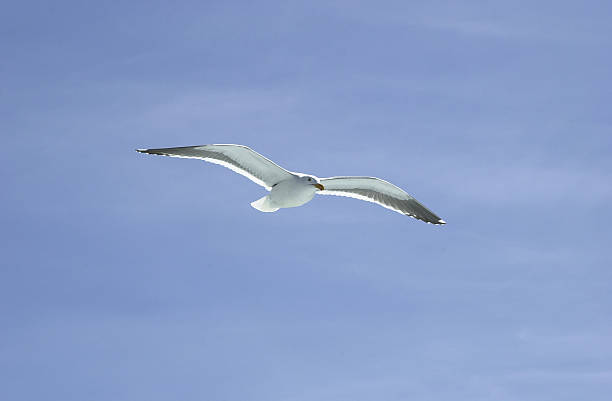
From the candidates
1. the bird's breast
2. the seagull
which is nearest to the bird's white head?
the seagull

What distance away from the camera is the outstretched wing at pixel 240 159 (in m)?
22.4

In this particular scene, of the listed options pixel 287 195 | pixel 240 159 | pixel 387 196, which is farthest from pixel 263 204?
pixel 387 196

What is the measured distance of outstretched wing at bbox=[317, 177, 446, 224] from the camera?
81.5ft

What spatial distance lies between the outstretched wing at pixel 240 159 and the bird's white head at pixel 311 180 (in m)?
0.43

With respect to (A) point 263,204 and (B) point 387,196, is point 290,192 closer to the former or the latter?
(A) point 263,204

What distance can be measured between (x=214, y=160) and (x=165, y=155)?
1.38 meters

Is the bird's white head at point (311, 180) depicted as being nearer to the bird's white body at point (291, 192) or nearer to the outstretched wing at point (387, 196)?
the bird's white body at point (291, 192)

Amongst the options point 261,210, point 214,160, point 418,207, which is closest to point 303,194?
point 261,210

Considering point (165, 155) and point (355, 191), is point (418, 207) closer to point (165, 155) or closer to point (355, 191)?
point (355, 191)

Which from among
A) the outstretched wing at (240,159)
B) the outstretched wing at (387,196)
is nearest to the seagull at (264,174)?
the outstretched wing at (240,159)

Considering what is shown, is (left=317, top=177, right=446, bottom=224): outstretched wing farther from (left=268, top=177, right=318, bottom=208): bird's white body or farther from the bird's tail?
the bird's tail

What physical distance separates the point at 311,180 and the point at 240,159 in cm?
210

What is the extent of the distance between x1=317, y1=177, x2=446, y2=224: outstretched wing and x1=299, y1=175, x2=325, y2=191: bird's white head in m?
1.65

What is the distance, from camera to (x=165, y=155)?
73.6 ft
